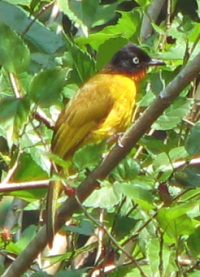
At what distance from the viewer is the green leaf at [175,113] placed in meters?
2.80

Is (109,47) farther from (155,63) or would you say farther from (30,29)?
(155,63)

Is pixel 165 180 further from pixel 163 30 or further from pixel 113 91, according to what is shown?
pixel 113 91

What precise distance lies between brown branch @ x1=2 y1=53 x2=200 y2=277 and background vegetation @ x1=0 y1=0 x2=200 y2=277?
2cm

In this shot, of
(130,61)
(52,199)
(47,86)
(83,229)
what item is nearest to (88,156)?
(47,86)

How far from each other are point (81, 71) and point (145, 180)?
0.52 m

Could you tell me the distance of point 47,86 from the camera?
2.50m

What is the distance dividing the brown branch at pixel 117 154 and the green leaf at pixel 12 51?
343 millimetres

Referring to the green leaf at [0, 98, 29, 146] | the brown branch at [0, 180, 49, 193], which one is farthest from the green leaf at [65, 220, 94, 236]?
the green leaf at [0, 98, 29, 146]

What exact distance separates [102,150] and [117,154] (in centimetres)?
5

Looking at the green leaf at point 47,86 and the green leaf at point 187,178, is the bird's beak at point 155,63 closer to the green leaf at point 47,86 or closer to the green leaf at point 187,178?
the green leaf at point 187,178

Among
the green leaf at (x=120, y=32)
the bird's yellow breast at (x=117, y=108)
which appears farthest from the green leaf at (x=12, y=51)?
the bird's yellow breast at (x=117, y=108)

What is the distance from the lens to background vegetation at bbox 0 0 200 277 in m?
2.52

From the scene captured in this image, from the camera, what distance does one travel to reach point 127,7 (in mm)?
5488

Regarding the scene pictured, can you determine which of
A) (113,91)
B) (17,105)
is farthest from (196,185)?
(113,91)
